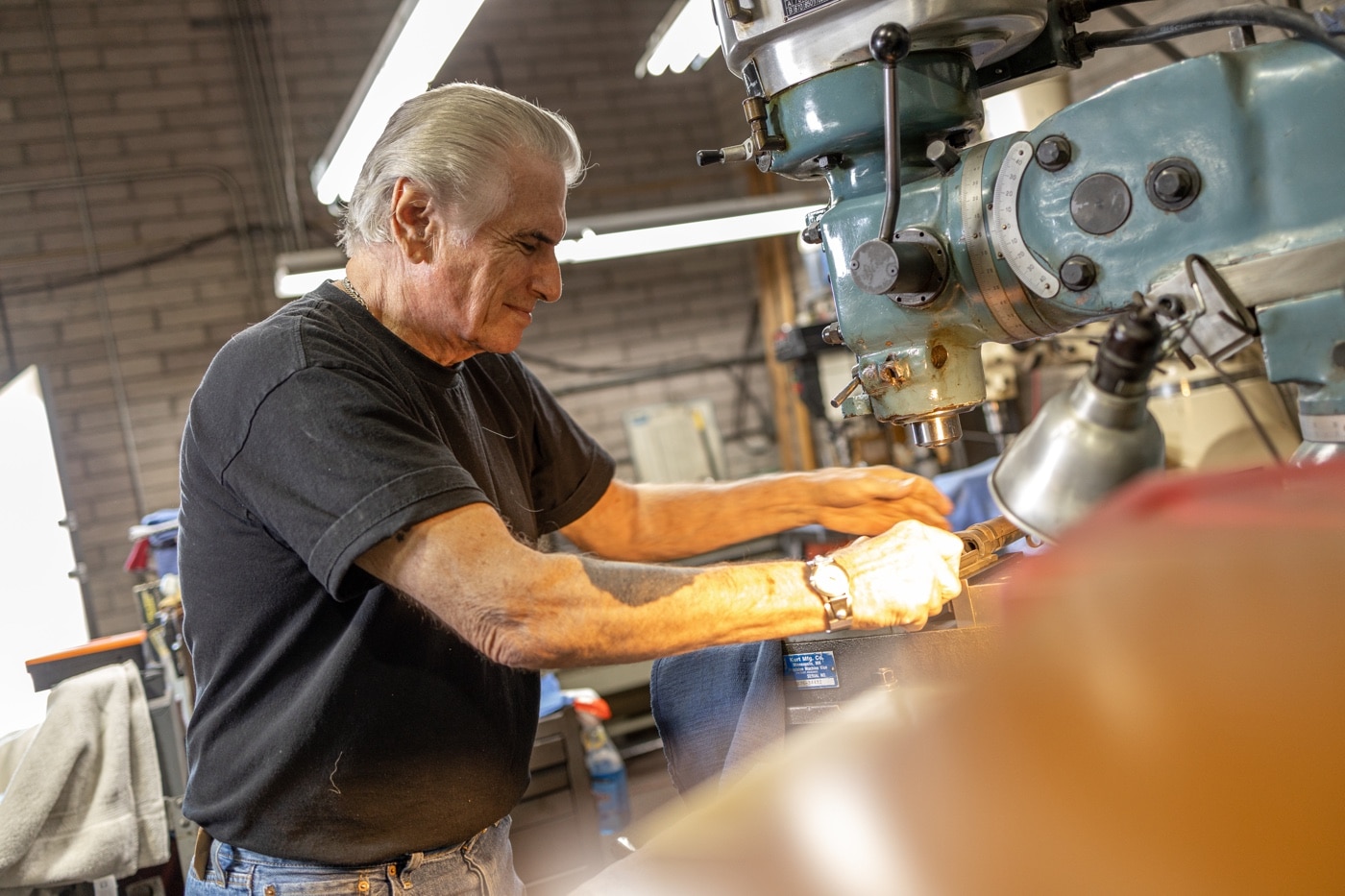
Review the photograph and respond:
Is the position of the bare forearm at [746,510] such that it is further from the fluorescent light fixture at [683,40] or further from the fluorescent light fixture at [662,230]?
the fluorescent light fixture at [662,230]

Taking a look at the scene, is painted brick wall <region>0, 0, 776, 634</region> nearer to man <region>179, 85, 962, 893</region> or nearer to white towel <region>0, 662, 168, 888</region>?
white towel <region>0, 662, 168, 888</region>

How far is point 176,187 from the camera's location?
5082 millimetres

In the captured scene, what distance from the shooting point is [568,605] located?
3.35 feet

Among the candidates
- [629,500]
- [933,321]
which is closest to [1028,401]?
[629,500]

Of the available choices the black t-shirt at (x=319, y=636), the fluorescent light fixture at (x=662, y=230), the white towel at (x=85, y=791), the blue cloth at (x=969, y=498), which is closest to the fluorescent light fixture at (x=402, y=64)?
the fluorescent light fixture at (x=662, y=230)

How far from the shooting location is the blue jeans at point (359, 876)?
3.78 feet

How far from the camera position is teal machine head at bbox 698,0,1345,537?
77 centimetres

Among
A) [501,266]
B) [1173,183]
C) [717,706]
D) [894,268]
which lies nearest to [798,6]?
[894,268]

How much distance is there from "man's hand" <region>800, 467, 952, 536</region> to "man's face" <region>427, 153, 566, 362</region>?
18.7 inches

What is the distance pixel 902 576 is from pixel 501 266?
2.07 feet

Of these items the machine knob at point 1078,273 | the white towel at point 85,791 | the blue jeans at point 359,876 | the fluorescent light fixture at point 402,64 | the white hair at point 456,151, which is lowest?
the white towel at point 85,791

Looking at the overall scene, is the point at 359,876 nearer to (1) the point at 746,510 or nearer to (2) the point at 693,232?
(1) the point at 746,510

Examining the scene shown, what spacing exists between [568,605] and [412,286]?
49cm

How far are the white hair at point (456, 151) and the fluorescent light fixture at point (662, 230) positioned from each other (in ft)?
7.60
